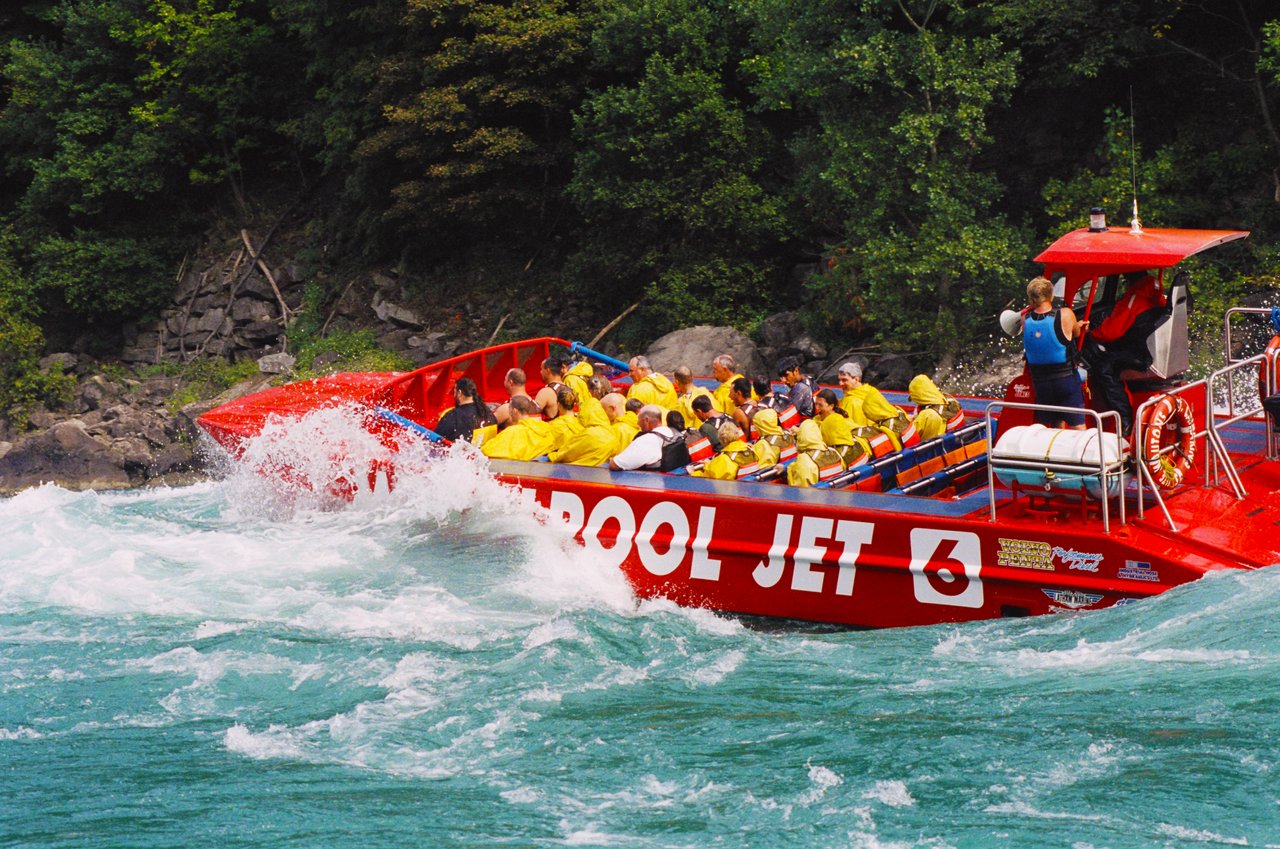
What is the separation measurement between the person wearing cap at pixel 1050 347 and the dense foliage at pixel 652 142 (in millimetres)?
7341

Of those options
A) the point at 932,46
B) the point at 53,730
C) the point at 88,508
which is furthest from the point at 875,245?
the point at 53,730

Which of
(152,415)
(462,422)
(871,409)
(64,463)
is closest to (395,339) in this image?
(152,415)

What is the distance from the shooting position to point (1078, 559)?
808 centimetres

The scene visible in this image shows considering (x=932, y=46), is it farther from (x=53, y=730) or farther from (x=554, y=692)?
(x=53, y=730)

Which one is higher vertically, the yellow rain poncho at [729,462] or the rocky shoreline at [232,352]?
the rocky shoreline at [232,352]

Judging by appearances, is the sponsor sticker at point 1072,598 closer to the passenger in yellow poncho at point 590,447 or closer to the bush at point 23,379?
the passenger in yellow poncho at point 590,447

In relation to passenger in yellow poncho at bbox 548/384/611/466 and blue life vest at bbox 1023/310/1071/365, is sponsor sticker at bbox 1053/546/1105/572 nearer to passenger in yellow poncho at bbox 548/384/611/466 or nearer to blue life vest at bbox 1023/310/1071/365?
blue life vest at bbox 1023/310/1071/365

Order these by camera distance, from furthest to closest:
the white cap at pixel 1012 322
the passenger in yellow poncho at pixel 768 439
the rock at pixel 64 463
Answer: the rock at pixel 64 463 → the passenger in yellow poncho at pixel 768 439 → the white cap at pixel 1012 322

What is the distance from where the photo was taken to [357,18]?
884 inches

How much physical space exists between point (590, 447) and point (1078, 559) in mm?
3569

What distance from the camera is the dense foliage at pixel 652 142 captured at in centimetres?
1641

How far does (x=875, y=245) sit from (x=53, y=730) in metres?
11.5

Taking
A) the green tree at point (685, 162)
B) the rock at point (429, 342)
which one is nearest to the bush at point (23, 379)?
the rock at point (429, 342)

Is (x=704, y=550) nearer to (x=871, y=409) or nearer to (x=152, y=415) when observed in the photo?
(x=871, y=409)
